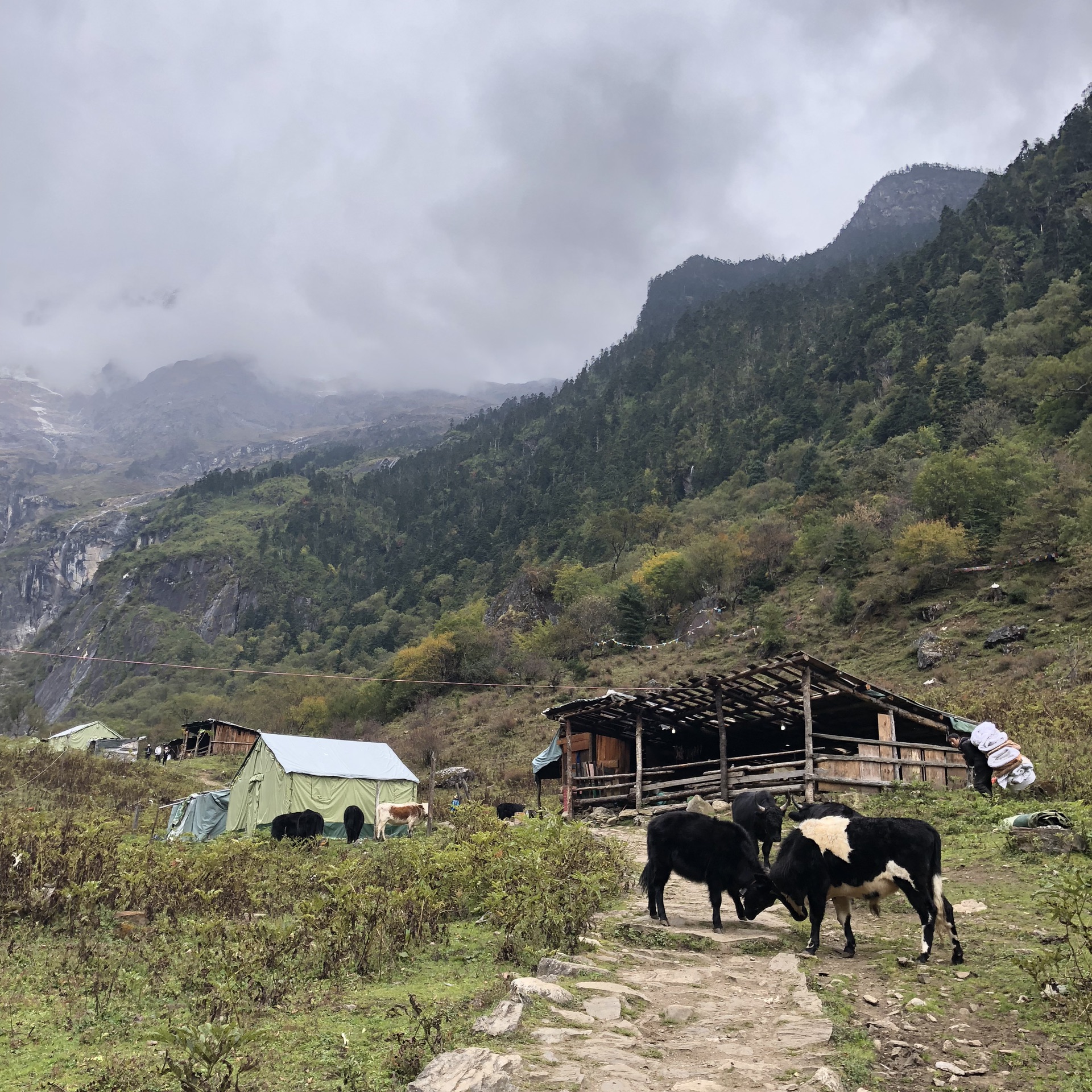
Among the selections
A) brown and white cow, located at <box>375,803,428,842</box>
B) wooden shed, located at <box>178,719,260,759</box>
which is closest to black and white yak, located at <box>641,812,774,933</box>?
brown and white cow, located at <box>375,803,428,842</box>

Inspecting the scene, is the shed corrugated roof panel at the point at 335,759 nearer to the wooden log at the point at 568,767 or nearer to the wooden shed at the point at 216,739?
the wooden log at the point at 568,767

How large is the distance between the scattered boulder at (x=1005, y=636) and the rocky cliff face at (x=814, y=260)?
124 m

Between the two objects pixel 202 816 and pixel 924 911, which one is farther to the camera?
pixel 202 816

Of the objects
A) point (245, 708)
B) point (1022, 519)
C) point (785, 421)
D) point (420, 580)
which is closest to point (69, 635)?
point (420, 580)

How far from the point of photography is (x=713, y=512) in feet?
275

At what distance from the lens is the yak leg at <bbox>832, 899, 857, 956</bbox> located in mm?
7574

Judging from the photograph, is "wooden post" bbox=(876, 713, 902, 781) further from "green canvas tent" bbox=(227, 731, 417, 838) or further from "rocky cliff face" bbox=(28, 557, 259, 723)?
"rocky cliff face" bbox=(28, 557, 259, 723)

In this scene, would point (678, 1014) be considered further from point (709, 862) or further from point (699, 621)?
point (699, 621)

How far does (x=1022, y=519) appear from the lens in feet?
138

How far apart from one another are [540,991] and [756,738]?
22762 millimetres

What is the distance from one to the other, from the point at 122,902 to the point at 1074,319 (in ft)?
240

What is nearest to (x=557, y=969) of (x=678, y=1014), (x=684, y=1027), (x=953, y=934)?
(x=678, y=1014)

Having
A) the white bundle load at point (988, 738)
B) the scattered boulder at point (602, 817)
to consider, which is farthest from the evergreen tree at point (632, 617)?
the white bundle load at point (988, 738)

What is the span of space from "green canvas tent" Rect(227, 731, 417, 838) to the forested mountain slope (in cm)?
2597
